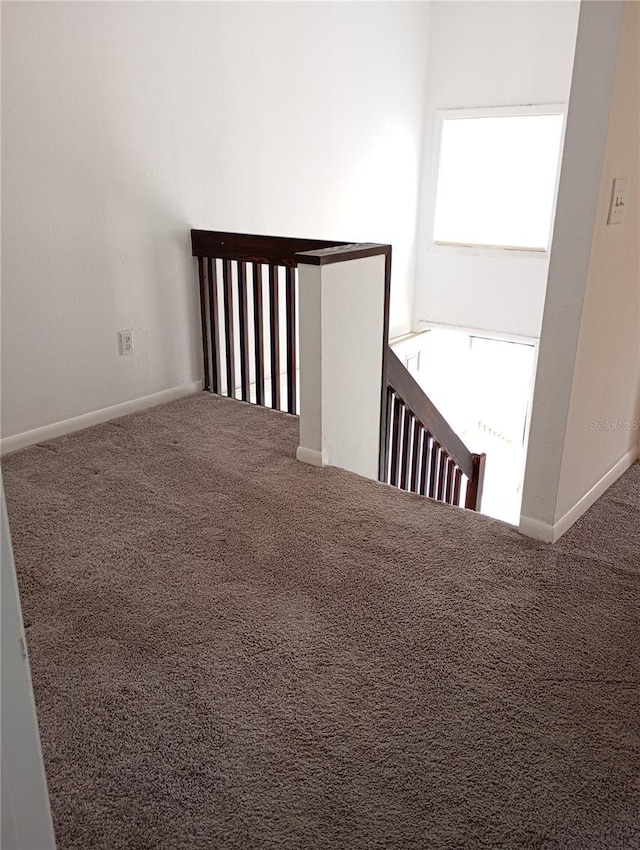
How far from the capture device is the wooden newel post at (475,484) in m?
4.30

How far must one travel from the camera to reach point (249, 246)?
11.7 ft

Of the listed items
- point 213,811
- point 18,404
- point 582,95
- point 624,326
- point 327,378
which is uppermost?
point 582,95

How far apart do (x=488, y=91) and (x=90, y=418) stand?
12.7ft

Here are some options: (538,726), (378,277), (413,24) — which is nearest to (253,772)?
(538,726)

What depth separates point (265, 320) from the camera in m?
4.46

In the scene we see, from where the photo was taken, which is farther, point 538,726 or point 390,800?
point 538,726

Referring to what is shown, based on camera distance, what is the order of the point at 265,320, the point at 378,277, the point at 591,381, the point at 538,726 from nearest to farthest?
the point at 538,726
the point at 591,381
the point at 378,277
the point at 265,320

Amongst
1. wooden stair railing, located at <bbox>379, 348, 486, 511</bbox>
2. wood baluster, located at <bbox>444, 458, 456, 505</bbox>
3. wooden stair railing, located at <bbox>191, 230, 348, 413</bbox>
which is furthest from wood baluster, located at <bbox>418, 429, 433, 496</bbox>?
wooden stair railing, located at <bbox>191, 230, 348, 413</bbox>

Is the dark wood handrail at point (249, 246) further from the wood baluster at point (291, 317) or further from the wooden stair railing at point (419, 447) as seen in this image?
the wooden stair railing at point (419, 447)

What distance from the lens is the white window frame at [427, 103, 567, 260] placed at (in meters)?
5.15

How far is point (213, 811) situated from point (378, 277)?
7.39 feet

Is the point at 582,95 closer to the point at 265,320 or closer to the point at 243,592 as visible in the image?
the point at 243,592

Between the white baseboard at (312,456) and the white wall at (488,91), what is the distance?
3.22 m

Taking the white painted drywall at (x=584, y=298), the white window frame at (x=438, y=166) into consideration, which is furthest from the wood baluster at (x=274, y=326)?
the white window frame at (x=438, y=166)
